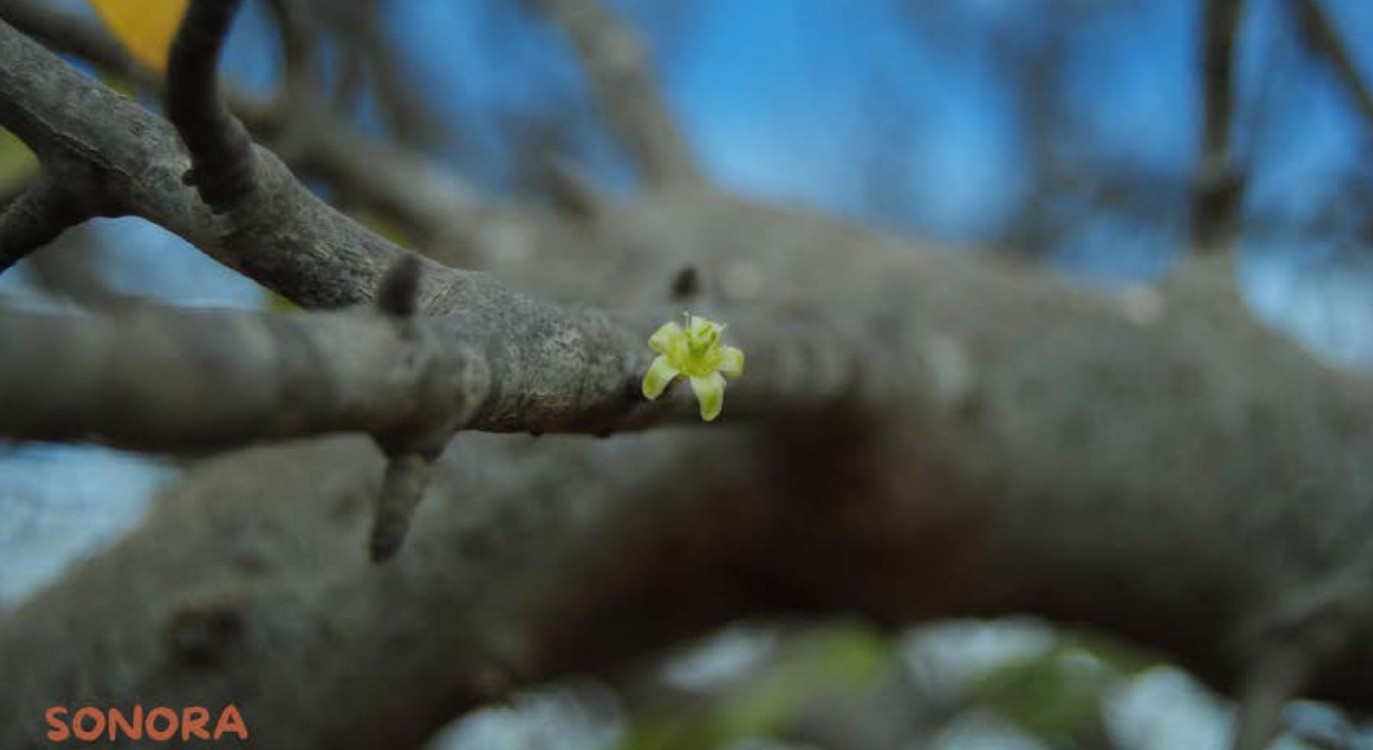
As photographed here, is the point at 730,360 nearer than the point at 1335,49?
Yes

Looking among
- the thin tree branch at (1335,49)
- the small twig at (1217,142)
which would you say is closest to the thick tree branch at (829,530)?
the small twig at (1217,142)

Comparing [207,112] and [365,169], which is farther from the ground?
[365,169]

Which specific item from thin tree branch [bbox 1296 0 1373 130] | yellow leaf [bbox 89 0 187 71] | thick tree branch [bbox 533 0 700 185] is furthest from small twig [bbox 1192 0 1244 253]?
yellow leaf [bbox 89 0 187 71]

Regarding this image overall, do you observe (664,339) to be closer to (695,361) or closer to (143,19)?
(695,361)

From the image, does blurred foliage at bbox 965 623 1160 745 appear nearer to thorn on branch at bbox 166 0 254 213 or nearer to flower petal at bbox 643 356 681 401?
flower petal at bbox 643 356 681 401

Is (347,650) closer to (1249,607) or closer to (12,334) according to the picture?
(12,334)

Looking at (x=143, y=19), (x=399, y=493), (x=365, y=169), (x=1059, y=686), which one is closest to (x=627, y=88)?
(x=365, y=169)
